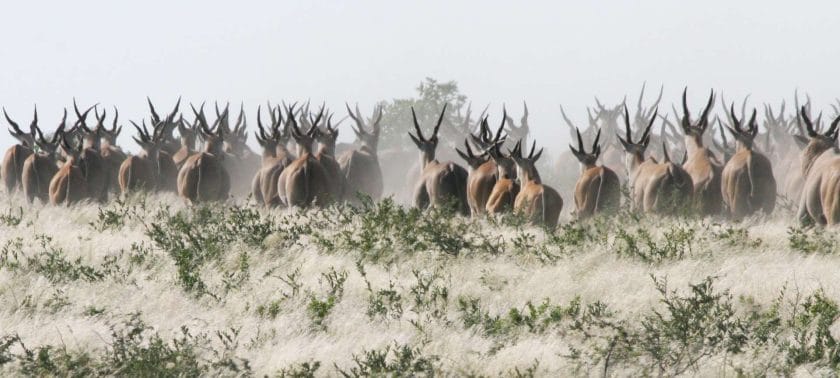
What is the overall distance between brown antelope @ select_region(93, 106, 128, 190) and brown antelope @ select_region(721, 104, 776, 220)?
13143mm

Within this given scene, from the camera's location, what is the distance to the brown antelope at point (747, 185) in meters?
17.4

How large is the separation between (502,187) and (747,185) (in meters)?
4.05

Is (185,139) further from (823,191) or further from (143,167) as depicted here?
(823,191)

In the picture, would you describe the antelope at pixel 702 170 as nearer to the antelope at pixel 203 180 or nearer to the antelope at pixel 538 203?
the antelope at pixel 538 203

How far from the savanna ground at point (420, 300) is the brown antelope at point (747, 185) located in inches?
80.3

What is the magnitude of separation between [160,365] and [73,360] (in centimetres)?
85

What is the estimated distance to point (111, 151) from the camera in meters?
25.7

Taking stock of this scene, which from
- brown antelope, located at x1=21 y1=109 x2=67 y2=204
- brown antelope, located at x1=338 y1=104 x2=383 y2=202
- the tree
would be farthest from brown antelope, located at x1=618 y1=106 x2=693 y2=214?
the tree

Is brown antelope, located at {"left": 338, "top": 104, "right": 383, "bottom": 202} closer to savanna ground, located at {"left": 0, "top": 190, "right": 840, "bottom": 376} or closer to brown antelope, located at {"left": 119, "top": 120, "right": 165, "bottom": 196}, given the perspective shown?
brown antelope, located at {"left": 119, "top": 120, "right": 165, "bottom": 196}

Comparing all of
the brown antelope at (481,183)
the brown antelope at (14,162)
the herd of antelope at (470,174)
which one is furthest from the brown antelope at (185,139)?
the brown antelope at (481,183)

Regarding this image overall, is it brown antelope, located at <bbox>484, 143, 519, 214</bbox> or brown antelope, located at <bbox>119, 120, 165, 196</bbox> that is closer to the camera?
brown antelope, located at <bbox>484, 143, 519, 214</bbox>

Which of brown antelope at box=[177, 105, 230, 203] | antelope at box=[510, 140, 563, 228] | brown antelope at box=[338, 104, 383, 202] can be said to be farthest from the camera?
brown antelope at box=[338, 104, 383, 202]

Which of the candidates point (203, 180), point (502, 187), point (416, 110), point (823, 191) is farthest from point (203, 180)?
point (416, 110)

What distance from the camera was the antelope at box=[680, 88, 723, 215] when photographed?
17.8 metres
